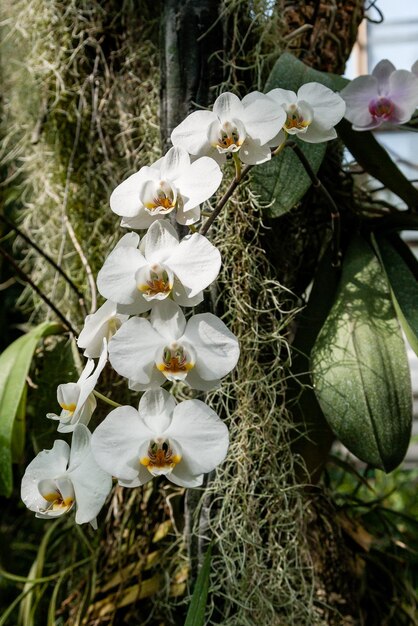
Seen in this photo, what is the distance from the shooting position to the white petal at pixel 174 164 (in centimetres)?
59

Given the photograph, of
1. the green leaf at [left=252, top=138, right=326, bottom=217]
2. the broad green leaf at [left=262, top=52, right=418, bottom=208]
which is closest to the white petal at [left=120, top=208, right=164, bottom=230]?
the green leaf at [left=252, top=138, right=326, bottom=217]

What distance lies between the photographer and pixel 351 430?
2.42 ft

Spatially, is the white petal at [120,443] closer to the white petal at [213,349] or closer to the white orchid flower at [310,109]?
the white petal at [213,349]

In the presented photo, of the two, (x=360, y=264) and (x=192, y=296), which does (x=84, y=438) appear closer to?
(x=192, y=296)

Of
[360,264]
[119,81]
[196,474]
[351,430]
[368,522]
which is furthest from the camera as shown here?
[368,522]

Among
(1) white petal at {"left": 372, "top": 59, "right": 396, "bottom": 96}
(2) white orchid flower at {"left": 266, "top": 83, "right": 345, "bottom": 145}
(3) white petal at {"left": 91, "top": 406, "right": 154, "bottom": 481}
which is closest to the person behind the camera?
(3) white petal at {"left": 91, "top": 406, "right": 154, "bottom": 481}

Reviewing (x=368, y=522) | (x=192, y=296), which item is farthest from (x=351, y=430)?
(x=368, y=522)

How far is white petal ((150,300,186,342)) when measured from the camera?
0.54 metres

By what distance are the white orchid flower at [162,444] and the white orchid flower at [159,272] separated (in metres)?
0.08

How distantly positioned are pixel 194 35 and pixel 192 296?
407mm

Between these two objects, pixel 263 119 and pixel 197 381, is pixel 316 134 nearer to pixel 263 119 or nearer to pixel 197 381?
pixel 263 119

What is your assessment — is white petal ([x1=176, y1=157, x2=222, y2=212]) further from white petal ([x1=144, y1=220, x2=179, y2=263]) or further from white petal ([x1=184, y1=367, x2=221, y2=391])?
white petal ([x1=184, y1=367, x2=221, y2=391])

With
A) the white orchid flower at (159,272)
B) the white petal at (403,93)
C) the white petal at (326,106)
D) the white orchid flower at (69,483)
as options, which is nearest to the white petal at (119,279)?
the white orchid flower at (159,272)

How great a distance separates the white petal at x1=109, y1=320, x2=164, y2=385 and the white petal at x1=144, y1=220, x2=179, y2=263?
53 mm
